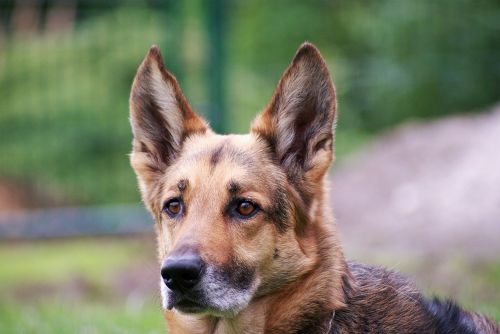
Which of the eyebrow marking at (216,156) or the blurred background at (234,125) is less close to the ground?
the eyebrow marking at (216,156)

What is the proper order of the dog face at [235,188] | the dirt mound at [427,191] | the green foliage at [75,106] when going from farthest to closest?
1. the green foliage at [75,106]
2. the dirt mound at [427,191]
3. the dog face at [235,188]

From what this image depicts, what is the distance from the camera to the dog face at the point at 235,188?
4629mm

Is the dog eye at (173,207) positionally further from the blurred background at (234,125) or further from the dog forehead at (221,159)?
the blurred background at (234,125)

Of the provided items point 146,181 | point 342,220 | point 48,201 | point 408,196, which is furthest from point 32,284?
point 146,181

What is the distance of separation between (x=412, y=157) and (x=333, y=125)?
7.74 metres

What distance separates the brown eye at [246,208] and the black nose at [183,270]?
0.46 metres

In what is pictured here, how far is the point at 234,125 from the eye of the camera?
13.9 meters

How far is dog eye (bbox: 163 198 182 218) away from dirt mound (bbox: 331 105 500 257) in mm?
5221

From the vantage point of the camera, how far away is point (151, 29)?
45.4 ft

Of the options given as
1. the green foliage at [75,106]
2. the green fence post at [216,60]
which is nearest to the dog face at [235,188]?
the green fence post at [216,60]

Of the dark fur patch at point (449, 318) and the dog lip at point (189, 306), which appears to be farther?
the dark fur patch at point (449, 318)

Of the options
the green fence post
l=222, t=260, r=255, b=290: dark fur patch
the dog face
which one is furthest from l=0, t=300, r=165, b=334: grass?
the green fence post

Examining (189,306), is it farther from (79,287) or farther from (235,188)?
(79,287)

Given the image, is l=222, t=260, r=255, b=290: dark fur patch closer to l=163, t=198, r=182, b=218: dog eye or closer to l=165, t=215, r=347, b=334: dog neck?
l=165, t=215, r=347, b=334: dog neck
